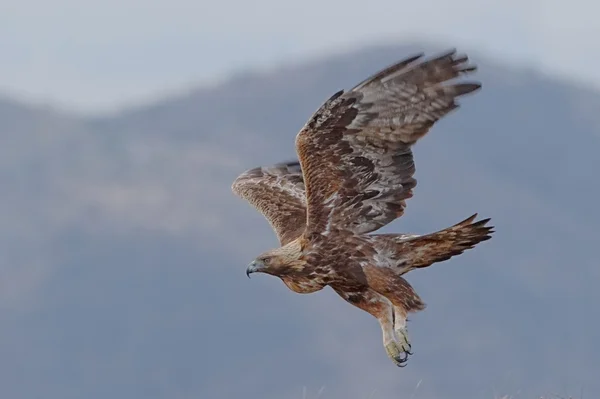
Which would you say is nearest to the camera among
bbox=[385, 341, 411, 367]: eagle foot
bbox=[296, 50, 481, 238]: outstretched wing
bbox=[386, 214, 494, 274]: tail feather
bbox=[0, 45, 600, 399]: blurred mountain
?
bbox=[296, 50, 481, 238]: outstretched wing

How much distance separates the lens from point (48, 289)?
130 meters

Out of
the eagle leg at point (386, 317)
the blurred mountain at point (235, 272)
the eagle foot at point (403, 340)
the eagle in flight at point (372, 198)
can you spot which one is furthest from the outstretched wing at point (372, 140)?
the blurred mountain at point (235, 272)

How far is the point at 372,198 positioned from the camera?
13.8m

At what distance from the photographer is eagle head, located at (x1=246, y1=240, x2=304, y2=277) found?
45.8 ft

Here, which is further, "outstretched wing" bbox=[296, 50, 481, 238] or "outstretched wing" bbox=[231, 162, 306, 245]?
"outstretched wing" bbox=[231, 162, 306, 245]

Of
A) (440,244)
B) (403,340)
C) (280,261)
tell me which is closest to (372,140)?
(440,244)

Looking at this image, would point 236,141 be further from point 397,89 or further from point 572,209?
point 397,89

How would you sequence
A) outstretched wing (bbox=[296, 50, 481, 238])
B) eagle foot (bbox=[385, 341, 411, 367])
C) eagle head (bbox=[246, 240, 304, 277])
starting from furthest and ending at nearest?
eagle head (bbox=[246, 240, 304, 277]) < eagle foot (bbox=[385, 341, 411, 367]) < outstretched wing (bbox=[296, 50, 481, 238])

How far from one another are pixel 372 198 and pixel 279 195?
2372mm

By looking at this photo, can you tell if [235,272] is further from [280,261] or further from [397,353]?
[397,353]

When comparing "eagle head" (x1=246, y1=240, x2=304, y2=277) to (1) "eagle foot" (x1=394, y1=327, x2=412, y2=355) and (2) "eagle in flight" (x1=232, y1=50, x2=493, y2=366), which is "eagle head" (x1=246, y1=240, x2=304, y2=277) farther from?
(1) "eagle foot" (x1=394, y1=327, x2=412, y2=355)

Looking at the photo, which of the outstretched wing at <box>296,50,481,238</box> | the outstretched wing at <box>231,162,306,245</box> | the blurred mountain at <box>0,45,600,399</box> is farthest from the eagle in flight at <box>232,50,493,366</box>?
the blurred mountain at <box>0,45,600,399</box>

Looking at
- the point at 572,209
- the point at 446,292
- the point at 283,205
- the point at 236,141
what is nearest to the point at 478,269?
the point at 446,292

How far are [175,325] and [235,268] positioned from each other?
23.2 feet
